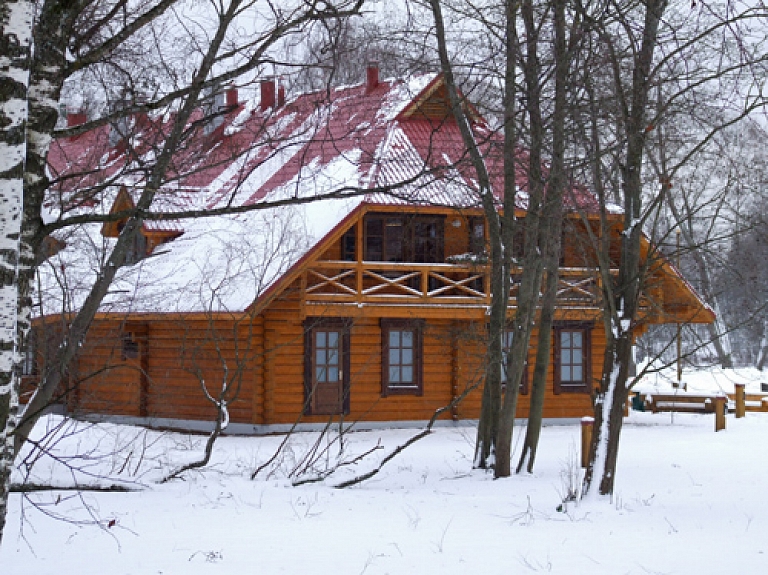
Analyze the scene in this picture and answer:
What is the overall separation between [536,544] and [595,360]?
15671 millimetres

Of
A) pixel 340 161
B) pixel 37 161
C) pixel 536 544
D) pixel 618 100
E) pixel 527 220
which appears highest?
pixel 340 161

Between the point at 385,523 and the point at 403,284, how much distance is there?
12590mm

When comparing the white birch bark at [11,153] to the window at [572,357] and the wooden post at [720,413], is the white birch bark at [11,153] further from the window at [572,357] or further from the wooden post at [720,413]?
the window at [572,357]

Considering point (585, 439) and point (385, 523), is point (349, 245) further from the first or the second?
point (385, 523)

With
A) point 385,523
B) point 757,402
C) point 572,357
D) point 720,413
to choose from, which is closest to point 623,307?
point 385,523

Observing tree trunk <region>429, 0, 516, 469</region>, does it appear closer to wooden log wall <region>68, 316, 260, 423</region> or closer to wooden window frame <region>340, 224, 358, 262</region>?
wooden log wall <region>68, 316, 260, 423</region>

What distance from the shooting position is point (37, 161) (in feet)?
16.2

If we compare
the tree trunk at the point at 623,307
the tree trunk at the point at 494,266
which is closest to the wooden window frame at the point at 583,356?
the tree trunk at the point at 494,266

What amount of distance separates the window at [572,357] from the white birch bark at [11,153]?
19644mm

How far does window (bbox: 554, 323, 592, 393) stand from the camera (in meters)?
23.0

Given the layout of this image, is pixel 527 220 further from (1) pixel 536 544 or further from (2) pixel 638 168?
(1) pixel 536 544

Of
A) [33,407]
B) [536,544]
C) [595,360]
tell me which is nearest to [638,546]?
[536,544]

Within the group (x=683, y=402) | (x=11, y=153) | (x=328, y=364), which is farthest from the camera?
(x=683, y=402)

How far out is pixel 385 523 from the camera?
9.37 meters
